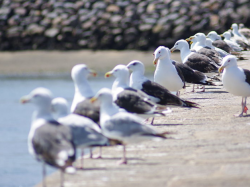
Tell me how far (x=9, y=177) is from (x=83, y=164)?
319 centimetres

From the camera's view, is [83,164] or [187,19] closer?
[83,164]

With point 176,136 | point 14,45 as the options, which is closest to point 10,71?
point 14,45

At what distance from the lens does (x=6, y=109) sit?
1662 centimetres

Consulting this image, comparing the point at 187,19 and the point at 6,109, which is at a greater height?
the point at 187,19

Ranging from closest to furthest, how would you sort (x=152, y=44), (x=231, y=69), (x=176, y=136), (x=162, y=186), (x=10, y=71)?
(x=162, y=186) < (x=176, y=136) < (x=231, y=69) < (x=10, y=71) < (x=152, y=44)

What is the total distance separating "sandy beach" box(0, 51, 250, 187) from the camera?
445 cm

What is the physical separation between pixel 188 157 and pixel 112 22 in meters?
31.0

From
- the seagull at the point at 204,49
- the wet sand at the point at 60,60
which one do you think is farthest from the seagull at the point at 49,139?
the wet sand at the point at 60,60

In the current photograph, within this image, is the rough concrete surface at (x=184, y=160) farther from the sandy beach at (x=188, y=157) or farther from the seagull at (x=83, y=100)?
the seagull at (x=83, y=100)

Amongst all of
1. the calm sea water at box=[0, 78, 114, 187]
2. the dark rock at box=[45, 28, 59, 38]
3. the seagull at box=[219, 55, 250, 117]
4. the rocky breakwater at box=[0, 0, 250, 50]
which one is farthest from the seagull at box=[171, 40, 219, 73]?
the dark rock at box=[45, 28, 59, 38]

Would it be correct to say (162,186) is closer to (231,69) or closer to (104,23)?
(231,69)

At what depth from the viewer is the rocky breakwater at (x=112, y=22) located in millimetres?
34031

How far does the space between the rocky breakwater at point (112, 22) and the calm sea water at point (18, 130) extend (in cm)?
1035

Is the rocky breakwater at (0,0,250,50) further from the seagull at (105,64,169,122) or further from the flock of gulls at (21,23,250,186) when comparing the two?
the seagull at (105,64,169,122)
